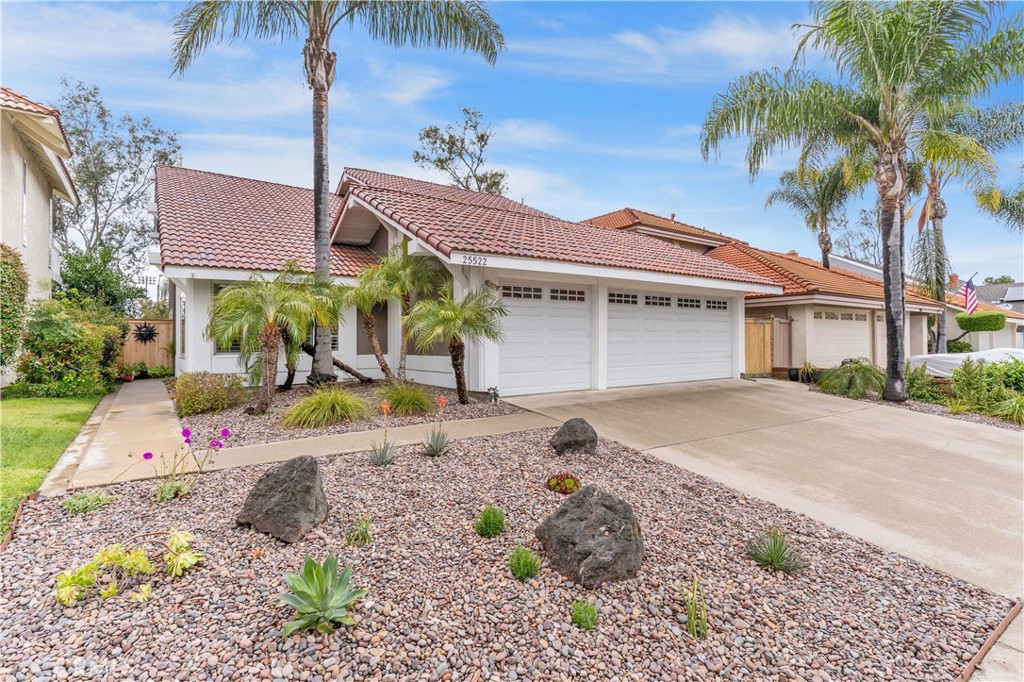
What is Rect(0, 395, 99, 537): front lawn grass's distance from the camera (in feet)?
14.5

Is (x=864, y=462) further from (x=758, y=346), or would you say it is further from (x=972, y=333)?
(x=972, y=333)

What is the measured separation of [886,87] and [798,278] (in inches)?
271

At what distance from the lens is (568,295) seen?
11.1 m

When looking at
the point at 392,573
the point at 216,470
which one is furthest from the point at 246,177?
the point at 392,573

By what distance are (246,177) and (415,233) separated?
12.3 m

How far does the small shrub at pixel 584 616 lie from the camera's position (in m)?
2.79

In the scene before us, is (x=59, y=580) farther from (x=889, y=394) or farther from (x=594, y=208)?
(x=594, y=208)

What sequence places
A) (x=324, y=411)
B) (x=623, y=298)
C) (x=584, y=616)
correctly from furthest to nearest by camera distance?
(x=623, y=298)
(x=324, y=411)
(x=584, y=616)

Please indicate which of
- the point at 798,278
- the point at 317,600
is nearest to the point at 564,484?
the point at 317,600

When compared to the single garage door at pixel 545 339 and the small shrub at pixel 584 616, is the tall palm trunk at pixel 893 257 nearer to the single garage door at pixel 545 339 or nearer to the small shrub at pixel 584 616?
the single garage door at pixel 545 339

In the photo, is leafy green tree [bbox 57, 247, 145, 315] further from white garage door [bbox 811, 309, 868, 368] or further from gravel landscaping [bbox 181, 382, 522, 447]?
white garage door [bbox 811, 309, 868, 368]

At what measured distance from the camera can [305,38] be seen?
377 inches

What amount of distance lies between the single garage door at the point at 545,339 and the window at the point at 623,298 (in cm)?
69

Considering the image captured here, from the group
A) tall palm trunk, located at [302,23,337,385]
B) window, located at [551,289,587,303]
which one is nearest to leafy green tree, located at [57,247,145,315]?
tall palm trunk, located at [302,23,337,385]
